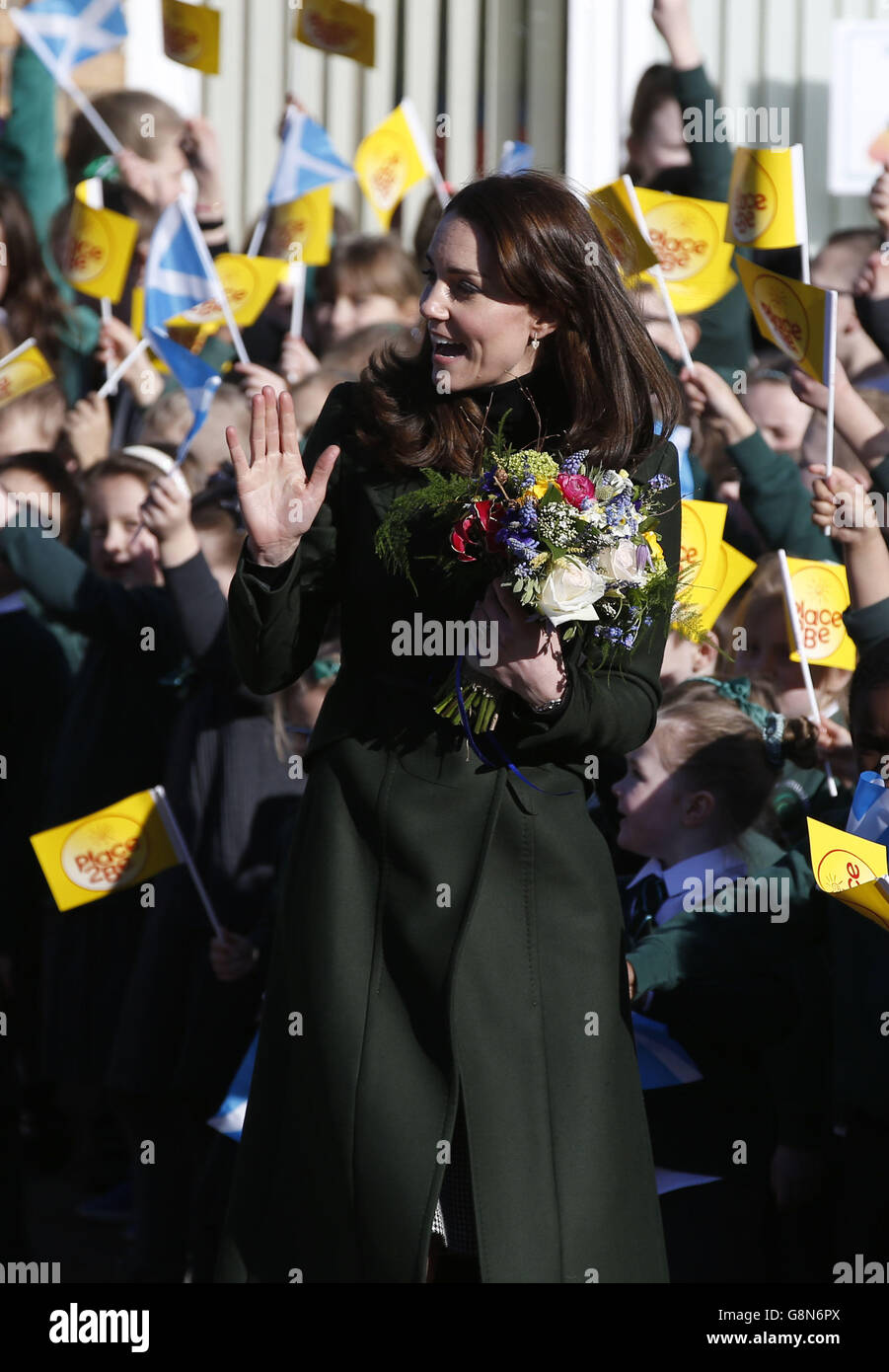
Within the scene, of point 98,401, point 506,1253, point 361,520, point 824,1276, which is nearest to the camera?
point 506,1253

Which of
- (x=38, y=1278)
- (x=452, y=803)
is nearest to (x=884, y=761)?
(x=452, y=803)

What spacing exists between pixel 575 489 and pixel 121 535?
2565 millimetres

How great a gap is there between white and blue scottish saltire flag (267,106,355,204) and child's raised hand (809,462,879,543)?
243 cm

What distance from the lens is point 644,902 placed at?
3486 millimetres

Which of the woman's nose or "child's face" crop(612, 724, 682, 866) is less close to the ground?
the woman's nose

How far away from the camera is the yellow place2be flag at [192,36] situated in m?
5.57

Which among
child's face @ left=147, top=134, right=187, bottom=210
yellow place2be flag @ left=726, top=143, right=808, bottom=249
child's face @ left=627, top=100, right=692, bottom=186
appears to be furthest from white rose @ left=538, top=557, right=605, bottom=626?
child's face @ left=147, top=134, right=187, bottom=210

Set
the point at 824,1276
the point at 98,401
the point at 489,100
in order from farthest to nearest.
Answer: the point at 489,100
the point at 98,401
the point at 824,1276

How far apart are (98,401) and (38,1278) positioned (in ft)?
8.60

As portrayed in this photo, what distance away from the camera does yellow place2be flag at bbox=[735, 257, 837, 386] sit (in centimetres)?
366

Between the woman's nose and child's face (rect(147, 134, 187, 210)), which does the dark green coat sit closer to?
the woman's nose

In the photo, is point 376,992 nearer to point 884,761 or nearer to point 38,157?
point 884,761

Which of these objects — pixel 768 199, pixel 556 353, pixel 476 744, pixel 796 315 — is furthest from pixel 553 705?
pixel 768 199
